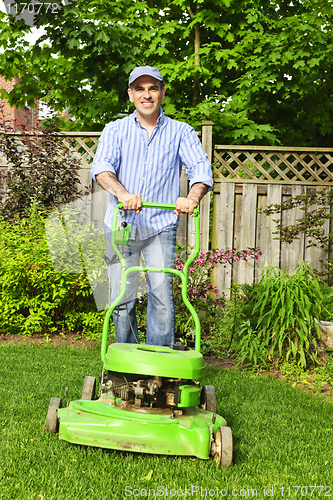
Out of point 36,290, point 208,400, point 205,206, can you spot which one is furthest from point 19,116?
point 208,400

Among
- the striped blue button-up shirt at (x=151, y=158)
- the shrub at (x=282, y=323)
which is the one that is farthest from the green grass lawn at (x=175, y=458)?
the striped blue button-up shirt at (x=151, y=158)

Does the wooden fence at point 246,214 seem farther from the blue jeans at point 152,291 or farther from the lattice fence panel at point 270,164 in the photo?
the blue jeans at point 152,291

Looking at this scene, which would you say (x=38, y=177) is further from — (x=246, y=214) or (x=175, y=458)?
(x=175, y=458)

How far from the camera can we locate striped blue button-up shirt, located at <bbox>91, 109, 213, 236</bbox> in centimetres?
300

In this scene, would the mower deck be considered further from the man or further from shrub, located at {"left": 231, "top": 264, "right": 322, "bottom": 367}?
shrub, located at {"left": 231, "top": 264, "right": 322, "bottom": 367}

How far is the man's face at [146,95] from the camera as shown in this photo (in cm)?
289

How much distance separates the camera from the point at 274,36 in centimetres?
657

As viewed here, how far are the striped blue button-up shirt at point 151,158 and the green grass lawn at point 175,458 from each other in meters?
1.25

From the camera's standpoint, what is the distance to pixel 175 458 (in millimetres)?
2361

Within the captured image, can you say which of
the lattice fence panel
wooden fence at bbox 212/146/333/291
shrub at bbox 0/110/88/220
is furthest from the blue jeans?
the lattice fence panel

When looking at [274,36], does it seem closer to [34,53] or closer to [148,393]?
[34,53]

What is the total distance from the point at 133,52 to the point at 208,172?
14.2ft

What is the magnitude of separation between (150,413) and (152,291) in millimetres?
782

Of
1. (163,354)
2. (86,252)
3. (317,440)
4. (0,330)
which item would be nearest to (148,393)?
(163,354)
